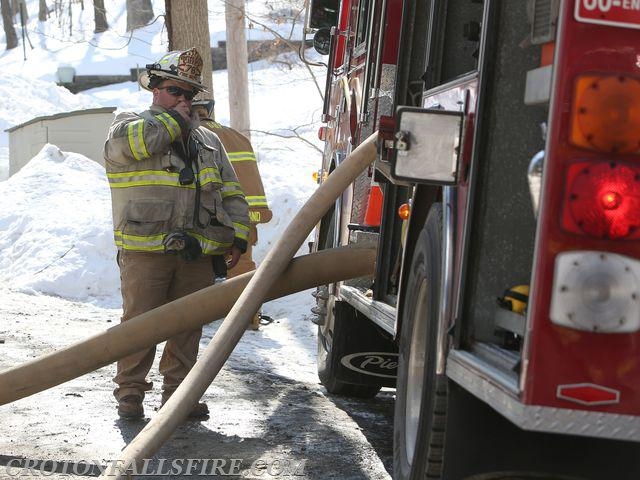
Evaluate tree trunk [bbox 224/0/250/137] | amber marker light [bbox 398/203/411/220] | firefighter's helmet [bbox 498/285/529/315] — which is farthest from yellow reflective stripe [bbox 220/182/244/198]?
tree trunk [bbox 224/0/250/137]

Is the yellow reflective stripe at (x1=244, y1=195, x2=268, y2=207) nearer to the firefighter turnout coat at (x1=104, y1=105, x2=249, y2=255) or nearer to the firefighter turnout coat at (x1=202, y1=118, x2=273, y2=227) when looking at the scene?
the firefighter turnout coat at (x1=202, y1=118, x2=273, y2=227)

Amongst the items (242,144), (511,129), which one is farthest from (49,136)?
(511,129)

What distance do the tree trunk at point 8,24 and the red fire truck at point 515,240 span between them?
126ft

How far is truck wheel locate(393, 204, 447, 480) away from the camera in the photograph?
3.49 m

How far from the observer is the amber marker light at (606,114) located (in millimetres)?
2643

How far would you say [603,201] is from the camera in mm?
→ 2662

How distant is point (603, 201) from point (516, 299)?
0.53 meters

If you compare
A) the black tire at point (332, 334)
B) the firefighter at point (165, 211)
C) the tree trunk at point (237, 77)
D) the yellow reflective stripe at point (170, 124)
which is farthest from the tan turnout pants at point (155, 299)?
the tree trunk at point (237, 77)

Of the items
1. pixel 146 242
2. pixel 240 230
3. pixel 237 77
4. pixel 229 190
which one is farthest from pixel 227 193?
pixel 237 77

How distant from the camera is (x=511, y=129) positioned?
330cm

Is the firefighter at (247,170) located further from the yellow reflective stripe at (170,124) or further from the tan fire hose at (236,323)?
the tan fire hose at (236,323)

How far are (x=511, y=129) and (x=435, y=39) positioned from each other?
128 centimetres

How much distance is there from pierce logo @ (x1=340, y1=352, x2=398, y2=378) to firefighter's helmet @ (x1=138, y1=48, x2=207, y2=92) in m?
1.67

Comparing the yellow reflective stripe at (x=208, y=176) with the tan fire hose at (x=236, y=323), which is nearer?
the tan fire hose at (x=236, y=323)
